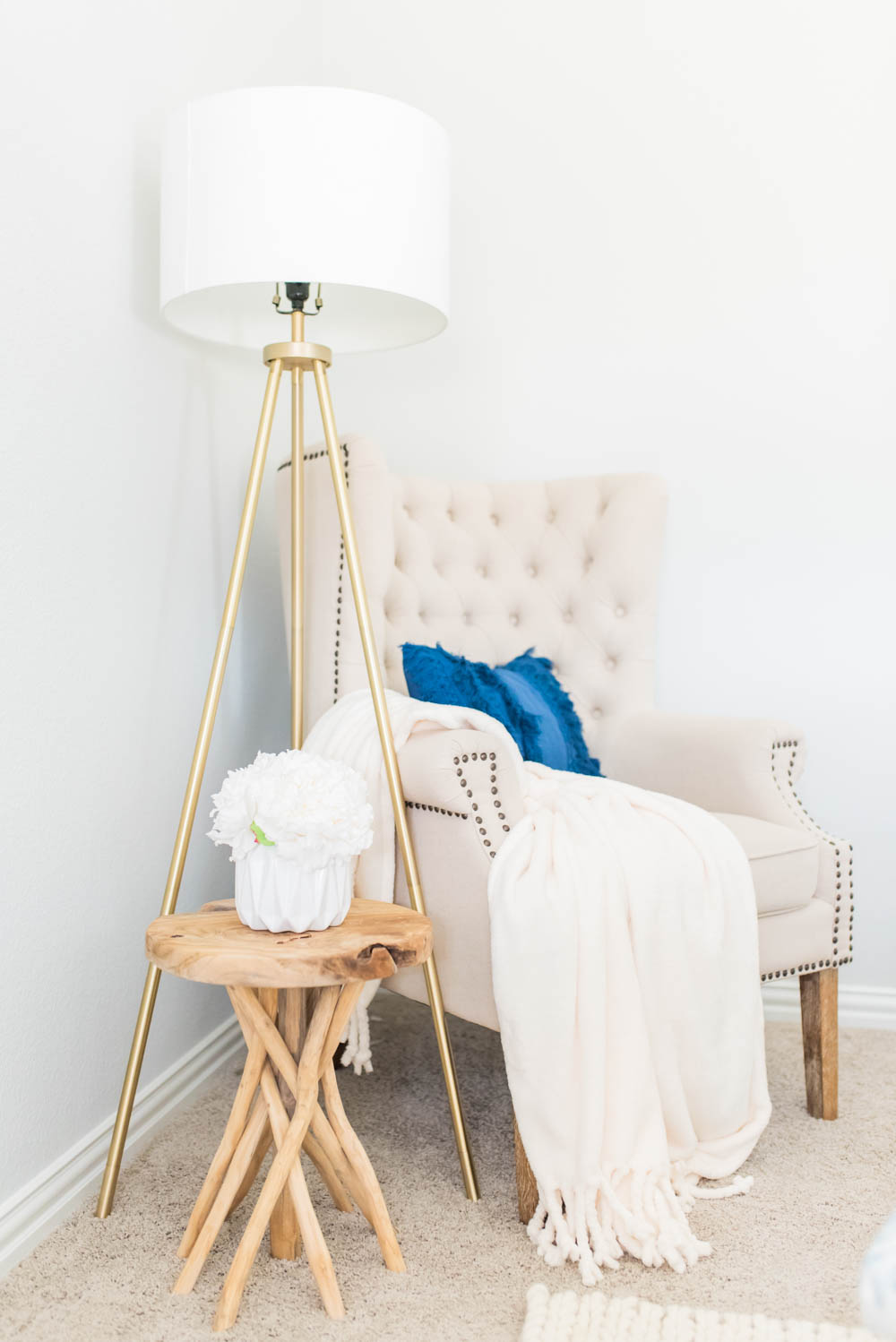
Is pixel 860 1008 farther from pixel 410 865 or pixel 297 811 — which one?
pixel 297 811

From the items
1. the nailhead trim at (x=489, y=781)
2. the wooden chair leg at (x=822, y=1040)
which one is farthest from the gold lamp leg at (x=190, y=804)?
the wooden chair leg at (x=822, y=1040)

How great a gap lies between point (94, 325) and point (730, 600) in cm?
158

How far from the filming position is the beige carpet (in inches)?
55.1

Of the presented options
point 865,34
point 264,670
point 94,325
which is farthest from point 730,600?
point 94,325

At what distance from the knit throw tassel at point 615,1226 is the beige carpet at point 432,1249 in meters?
0.02

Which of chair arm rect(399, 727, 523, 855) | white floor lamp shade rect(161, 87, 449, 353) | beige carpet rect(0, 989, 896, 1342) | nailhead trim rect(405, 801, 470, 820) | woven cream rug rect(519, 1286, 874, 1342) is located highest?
white floor lamp shade rect(161, 87, 449, 353)

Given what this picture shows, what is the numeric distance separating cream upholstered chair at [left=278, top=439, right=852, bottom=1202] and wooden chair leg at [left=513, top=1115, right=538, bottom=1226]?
0.18m

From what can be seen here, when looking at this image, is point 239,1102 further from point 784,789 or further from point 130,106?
point 130,106

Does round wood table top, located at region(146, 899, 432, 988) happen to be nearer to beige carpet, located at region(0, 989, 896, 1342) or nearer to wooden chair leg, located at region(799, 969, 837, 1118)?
beige carpet, located at region(0, 989, 896, 1342)

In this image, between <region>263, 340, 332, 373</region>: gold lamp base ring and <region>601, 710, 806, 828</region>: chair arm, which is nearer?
<region>263, 340, 332, 373</region>: gold lamp base ring

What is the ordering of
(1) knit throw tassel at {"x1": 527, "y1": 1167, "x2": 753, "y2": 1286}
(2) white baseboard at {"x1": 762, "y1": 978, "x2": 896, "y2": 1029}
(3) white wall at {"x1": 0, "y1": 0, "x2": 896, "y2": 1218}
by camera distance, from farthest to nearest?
(2) white baseboard at {"x1": 762, "y1": 978, "x2": 896, "y2": 1029} → (3) white wall at {"x1": 0, "y1": 0, "x2": 896, "y2": 1218} → (1) knit throw tassel at {"x1": 527, "y1": 1167, "x2": 753, "y2": 1286}

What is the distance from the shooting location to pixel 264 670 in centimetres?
249

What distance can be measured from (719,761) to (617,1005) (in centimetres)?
70

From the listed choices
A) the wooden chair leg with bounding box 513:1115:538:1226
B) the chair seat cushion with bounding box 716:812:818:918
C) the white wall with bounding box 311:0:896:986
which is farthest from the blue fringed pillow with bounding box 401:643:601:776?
the wooden chair leg with bounding box 513:1115:538:1226
